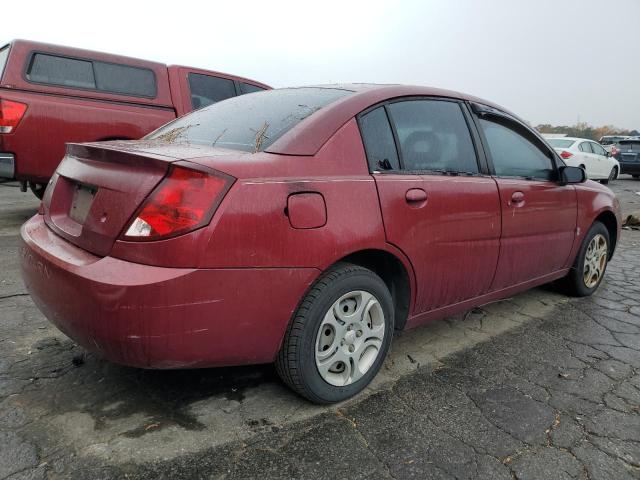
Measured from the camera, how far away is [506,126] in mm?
3363

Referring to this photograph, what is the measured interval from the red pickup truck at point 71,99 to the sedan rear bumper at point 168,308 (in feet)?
12.3

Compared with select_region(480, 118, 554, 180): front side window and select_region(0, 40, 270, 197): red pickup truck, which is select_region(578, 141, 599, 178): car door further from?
select_region(480, 118, 554, 180): front side window

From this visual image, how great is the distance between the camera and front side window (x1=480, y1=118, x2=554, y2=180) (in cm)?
316

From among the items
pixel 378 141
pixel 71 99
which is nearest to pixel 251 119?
pixel 378 141

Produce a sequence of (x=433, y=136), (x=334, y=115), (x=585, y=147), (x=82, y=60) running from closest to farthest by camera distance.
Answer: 1. (x=334, y=115)
2. (x=433, y=136)
3. (x=82, y=60)
4. (x=585, y=147)

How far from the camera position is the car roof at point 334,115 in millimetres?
2178

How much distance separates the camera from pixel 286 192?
6.61 ft

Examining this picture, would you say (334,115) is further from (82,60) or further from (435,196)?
(82,60)

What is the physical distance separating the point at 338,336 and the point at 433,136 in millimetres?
1271

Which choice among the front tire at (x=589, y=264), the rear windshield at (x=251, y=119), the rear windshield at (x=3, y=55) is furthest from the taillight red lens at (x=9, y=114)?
the front tire at (x=589, y=264)

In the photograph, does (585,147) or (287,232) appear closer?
(287,232)

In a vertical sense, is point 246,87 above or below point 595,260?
above

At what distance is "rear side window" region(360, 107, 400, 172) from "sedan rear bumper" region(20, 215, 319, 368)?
0.69 metres

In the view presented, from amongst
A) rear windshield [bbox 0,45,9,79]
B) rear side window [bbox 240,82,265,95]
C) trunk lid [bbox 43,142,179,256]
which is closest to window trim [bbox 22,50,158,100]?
rear windshield [bbox 0,45,9,79]
